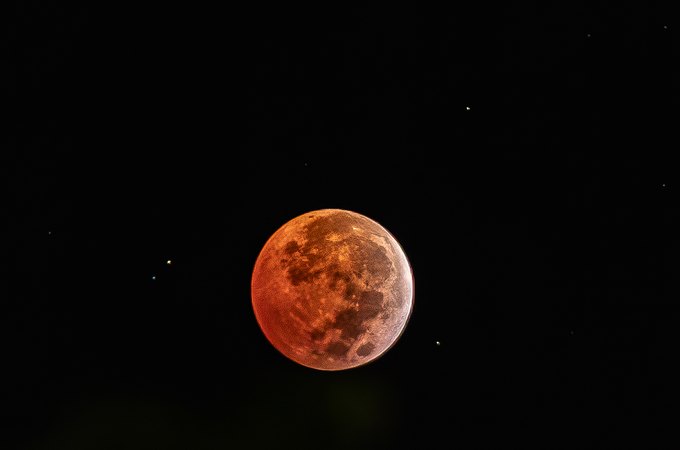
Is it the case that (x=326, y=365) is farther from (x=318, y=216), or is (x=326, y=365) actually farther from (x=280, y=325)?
(x=318, y=216)

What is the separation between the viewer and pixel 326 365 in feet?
16.6

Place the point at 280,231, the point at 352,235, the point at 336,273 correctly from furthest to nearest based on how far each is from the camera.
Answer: the point at 280,231 → the point at 352,235 → the point at 336,273

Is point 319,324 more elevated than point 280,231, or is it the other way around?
point 280,231

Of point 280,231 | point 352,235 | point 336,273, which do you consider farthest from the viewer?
point 280,231

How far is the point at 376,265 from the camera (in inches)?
185

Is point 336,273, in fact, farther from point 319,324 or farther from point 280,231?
point 280,231

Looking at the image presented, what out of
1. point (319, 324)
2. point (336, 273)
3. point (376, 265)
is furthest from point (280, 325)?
point (376, 265)

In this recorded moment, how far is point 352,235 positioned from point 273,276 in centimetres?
92

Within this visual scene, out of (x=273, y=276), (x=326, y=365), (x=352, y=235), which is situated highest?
(x=352, y=235)

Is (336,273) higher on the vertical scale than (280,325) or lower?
higher

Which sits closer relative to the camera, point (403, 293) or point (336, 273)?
point (336, 273)

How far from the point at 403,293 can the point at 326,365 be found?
115 centimetres

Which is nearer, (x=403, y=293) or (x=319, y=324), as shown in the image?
(x=319, y=324)

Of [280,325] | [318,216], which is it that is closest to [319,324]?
[280,325]
